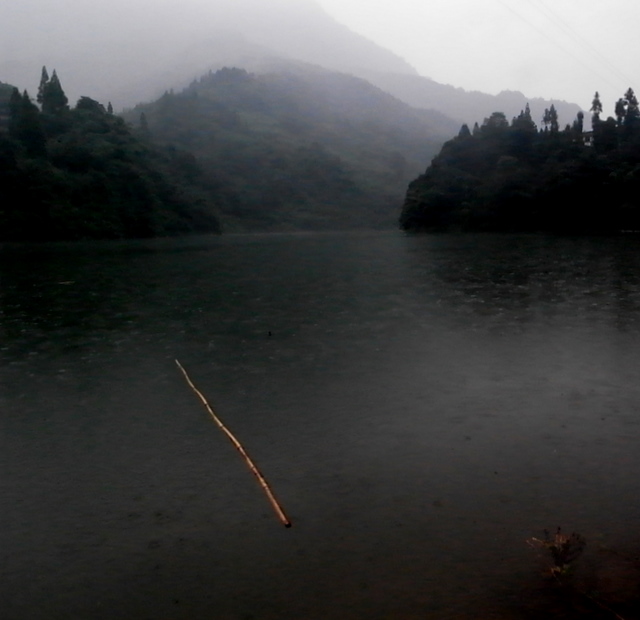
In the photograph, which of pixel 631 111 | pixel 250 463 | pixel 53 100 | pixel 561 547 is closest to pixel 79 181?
pixel 53 100

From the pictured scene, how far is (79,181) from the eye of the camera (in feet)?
333

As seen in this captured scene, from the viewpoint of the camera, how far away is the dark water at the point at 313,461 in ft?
20.0

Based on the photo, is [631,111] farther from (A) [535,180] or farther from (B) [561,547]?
(B) [561,547]

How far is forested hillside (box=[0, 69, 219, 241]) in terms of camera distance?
92375 millimetres

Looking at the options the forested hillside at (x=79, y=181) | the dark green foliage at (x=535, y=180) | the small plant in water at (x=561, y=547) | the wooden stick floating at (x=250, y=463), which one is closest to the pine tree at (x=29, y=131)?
the forested hillside at (x=79, y=181)

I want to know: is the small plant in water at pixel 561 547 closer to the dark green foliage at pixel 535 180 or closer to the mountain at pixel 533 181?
the mountain at pixel 533 181

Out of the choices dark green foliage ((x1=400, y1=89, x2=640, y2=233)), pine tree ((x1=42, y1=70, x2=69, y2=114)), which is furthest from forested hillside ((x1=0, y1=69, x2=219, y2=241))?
dark green foliage ((x1=400, y1=89, x2=640, y2=233))

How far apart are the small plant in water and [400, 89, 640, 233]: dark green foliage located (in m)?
91.2

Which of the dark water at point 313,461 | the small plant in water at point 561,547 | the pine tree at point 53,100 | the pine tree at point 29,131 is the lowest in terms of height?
the dark water at point 313,461

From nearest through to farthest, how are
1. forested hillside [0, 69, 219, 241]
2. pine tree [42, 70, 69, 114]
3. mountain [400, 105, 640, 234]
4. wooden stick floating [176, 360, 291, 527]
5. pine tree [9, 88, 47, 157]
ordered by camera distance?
wooden stick floating [176, 360, 291, 527]
forested hillside [0, 69, 219, 241]
mountain [400, 105, 640, 234]
pine tree [9, 88, 47, 157]
pine tree [42, 70, 69, 114]

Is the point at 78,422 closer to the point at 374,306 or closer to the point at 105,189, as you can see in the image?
the point at 374,306

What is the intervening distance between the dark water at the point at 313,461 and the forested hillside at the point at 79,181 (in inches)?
3076

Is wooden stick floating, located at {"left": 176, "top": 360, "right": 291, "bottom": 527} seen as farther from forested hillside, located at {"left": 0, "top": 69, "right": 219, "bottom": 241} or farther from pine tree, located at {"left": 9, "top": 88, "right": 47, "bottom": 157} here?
pine tree, located at {"left": 9, "top": 88, "right": 47, "bottom": 157}

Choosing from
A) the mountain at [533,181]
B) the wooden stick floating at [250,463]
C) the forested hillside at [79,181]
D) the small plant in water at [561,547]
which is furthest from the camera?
the mountain at [533,181]
